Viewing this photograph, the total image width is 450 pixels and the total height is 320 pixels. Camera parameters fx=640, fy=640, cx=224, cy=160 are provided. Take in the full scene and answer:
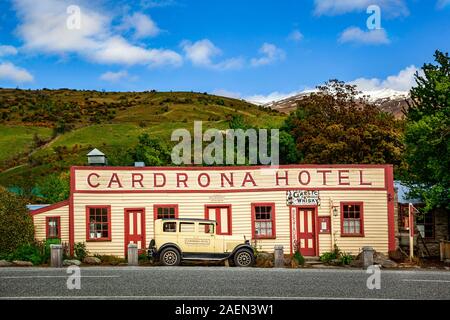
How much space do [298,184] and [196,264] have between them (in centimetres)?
621

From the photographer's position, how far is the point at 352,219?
2889 centimetres

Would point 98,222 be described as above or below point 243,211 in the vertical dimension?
below

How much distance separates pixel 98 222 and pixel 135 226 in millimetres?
1651

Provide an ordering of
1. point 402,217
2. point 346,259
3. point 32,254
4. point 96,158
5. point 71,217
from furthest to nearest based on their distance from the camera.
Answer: point 402,217
point 96,158
point 71,217
point 346,259
point 32,254

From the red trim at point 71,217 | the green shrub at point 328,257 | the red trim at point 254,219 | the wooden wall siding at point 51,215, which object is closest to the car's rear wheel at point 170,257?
the red trim at point 254,219

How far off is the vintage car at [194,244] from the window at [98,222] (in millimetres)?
4353

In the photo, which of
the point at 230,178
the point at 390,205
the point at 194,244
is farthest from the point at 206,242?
the point at 390,205

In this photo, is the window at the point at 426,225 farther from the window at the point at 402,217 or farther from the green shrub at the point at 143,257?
the green shrub at the point at 143,257

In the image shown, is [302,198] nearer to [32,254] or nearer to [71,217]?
[71,217]

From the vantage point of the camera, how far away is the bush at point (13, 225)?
2722 cm

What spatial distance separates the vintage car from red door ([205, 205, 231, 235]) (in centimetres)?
356

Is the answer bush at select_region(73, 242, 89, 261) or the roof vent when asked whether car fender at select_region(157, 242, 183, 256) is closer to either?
bush at select_region(73, 242, 89, 261)

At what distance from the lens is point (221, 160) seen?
53219 millimetres
